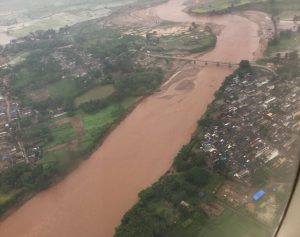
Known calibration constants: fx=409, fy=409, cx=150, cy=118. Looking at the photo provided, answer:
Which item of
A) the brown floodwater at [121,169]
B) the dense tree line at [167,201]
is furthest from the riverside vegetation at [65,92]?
the dense tree line at [167,201]

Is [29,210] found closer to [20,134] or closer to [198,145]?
[20,134]

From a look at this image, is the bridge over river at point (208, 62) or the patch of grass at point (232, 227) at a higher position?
the bridge over river at point (208, 62)

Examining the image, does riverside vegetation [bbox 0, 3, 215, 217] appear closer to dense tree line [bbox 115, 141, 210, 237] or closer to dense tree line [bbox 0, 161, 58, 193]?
dense tree line [bbox 0, 161, 58, 193]

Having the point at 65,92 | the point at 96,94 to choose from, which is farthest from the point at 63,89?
the point at 96,94

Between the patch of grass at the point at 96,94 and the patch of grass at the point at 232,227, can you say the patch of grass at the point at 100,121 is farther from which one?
the patch of grass at the point at 232,227

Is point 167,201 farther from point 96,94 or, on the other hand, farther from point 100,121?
point 96,94

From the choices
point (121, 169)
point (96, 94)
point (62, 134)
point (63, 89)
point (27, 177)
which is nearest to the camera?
point (27, 177)
